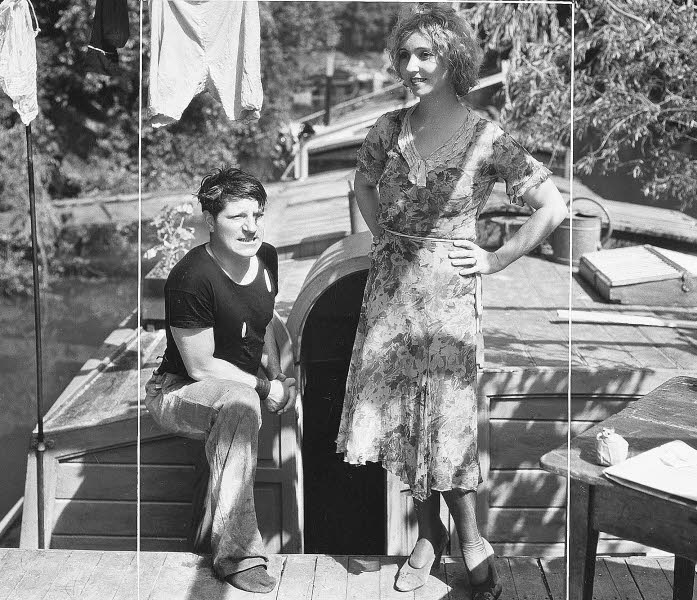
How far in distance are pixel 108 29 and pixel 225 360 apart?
5.20 ft

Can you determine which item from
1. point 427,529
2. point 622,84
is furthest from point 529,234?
point 622,84

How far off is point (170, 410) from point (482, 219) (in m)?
3.81

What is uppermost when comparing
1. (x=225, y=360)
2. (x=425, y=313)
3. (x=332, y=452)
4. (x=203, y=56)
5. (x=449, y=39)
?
(x=203, y=56)

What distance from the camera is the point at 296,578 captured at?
10.5 feet

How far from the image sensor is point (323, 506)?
494cm

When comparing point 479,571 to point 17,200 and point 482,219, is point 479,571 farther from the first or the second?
point 17,200

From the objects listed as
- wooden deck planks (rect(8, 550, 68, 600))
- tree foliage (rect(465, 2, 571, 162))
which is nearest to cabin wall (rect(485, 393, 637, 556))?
wooden deck planks (rect(8, 550, 68, 600))

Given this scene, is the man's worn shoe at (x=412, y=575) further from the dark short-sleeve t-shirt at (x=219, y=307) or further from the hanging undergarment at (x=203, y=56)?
the hanging undergarment at (x=203, y=56)

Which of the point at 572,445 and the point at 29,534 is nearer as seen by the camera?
the point at 572,445

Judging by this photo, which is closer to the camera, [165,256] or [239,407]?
[239,407]

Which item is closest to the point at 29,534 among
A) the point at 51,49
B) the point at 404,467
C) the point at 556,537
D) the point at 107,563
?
the point at 107,563

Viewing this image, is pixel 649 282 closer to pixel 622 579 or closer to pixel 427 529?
pixel 622 579

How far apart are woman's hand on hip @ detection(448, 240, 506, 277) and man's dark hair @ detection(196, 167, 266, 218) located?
721mm

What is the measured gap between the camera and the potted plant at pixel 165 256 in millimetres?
5355
